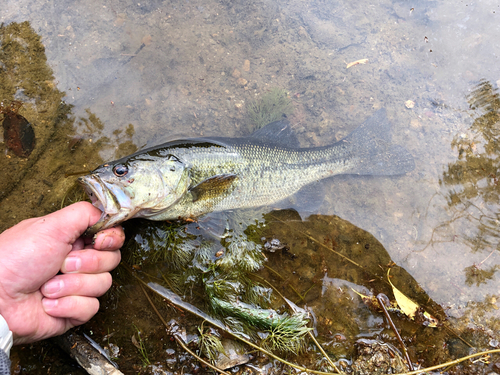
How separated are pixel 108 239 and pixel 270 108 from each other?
9.50 ft

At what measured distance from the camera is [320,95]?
453 centimetres

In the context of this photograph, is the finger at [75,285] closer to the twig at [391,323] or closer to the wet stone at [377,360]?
the wet stone at [377,360]

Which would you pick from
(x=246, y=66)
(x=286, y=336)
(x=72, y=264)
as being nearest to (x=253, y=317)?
(x=286, y=336)

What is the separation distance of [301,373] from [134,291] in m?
2.37

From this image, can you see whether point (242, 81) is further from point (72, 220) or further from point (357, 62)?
point (72, 220)

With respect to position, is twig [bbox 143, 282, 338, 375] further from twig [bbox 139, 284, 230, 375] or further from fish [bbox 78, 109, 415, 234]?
fish [bbox 78, 109, 415, 234]

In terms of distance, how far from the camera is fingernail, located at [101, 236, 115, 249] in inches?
123

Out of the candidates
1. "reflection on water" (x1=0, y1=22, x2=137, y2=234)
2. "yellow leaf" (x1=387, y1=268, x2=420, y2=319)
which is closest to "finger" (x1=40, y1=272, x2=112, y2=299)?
"reflection on water" (x1=0, y1=22, x2=137, y2=234)

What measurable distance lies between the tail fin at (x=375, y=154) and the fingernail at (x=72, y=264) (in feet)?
11.9

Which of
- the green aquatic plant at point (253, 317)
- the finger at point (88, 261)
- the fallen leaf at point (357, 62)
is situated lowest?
the green aquatic plant at point (253, 317)

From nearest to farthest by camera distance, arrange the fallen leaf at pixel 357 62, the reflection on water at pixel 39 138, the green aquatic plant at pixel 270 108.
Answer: the reflection on water at pixel 39 138 → the green aquatic plant at pixel 270 108 → the fallen leaf at pixel 357 62

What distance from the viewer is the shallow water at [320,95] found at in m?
3.98

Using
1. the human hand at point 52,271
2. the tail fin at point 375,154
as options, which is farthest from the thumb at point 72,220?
the tail fin at point 375,154

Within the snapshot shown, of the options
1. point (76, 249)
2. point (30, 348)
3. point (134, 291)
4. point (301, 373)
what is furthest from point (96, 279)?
point (301, 373)
